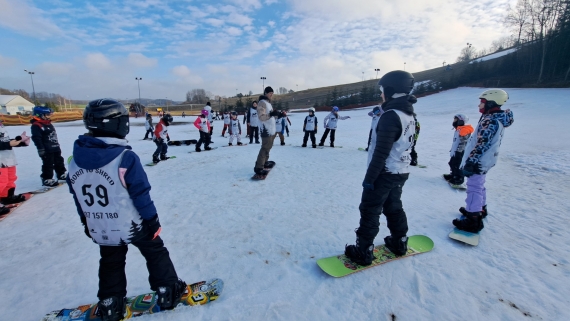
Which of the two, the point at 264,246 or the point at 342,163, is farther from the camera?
the point at 342,163

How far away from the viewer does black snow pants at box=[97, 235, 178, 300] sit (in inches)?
86.7

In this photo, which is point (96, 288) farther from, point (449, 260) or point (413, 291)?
point (449, 260)

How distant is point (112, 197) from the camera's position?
2.01 metres

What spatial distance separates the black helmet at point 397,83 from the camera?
2.65 m

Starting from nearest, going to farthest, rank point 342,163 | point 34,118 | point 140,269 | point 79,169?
1. point 79,169
2. point 140,269
3. point 34,118
4. point 342,163

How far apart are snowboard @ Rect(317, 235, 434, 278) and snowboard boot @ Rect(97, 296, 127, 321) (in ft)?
6.73

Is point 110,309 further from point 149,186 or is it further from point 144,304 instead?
point 149,186

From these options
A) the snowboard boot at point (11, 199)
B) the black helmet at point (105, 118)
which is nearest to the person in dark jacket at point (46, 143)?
the snowboard boot at point (11, 199)

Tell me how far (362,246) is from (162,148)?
27.9 ft

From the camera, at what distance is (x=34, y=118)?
5.94m

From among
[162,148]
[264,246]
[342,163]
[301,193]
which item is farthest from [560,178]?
[162,148]

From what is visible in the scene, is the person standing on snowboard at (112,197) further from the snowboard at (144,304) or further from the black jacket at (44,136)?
the black jacket at (44,136)

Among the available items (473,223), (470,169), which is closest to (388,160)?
(470,169)

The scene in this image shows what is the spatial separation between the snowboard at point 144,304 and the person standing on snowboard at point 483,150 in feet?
12.0
